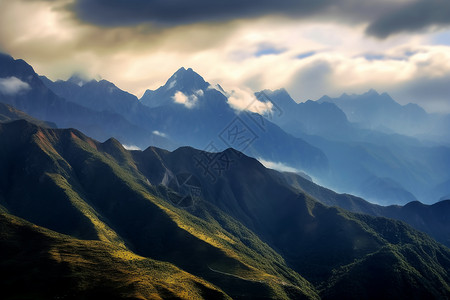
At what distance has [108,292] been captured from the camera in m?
158

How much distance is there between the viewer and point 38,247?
188m

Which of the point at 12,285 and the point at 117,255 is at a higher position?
the point at 117,255

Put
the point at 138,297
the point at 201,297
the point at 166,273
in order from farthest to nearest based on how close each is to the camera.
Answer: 1. the point at 166,273
2. the point at 201,297
3. the point at 138,297

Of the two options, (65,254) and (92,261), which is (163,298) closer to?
(92,261)

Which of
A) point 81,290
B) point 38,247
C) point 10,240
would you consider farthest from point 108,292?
point 10,240

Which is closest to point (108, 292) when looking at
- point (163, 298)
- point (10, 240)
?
point (163, 298)

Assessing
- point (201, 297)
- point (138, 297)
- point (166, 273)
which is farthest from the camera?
point (166, 273)

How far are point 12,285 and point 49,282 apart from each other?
14511 millimetres

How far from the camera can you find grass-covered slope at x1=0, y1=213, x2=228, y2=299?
518 feet

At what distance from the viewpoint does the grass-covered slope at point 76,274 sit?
158 m

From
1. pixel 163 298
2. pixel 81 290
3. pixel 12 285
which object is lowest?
pixel 12 285

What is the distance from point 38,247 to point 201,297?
84.1m

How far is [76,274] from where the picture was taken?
168 meters

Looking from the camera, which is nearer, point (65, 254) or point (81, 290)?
Answer: point (81, 290)
